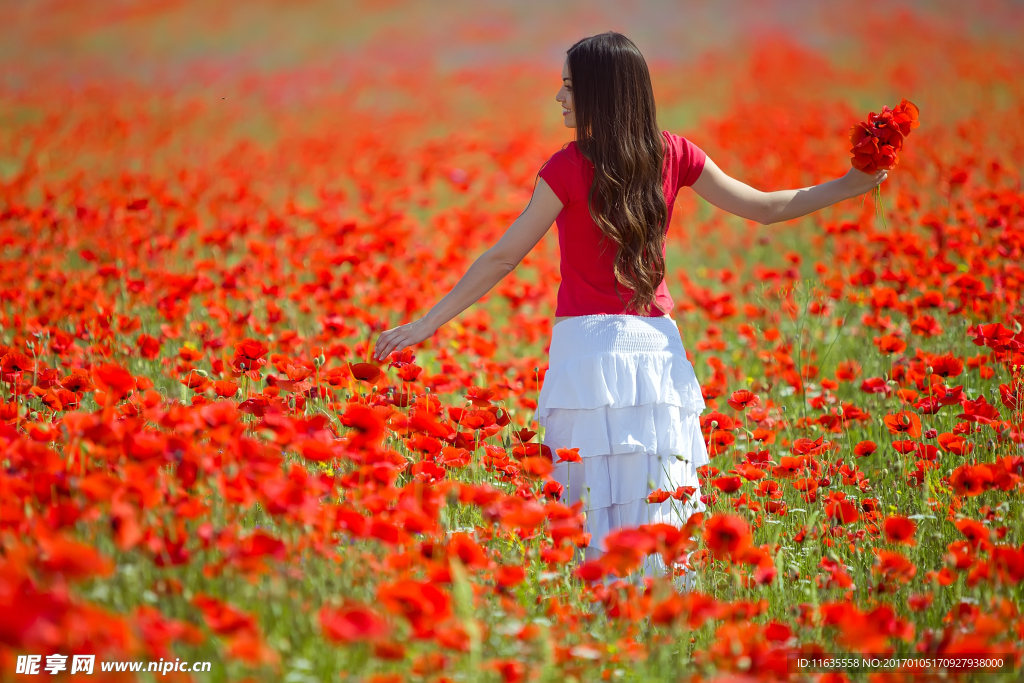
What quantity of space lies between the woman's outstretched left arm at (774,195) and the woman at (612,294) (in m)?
0.02

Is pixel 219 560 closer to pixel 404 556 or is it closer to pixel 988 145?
pixel 404 556

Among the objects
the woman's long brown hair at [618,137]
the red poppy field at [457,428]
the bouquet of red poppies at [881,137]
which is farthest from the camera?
the bouquet of red poppies at [881,137]

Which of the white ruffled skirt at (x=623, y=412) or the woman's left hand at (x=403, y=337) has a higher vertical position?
the woman's left hand at (x=403, y=337)

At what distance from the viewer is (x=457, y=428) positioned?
8.70ft

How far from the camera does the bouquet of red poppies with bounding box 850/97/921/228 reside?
248 centimetres

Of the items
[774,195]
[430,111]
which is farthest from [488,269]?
[430,111]

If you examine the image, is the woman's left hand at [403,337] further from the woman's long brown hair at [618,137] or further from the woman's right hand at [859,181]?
the woman's right hand at [859,181]

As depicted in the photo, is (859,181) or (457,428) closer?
(859,181)

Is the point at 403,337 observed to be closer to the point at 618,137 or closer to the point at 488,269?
the point at 488,269

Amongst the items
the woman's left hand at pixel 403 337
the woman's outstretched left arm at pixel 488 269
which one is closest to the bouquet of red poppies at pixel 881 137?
the woman's outstretched left arm at pixel 488 269

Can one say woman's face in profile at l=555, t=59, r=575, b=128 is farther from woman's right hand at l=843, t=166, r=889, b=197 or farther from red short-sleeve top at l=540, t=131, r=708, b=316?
woman's right hand at l=843, t=166, r=889, b=197

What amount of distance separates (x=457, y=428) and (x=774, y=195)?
A: 1.22 m

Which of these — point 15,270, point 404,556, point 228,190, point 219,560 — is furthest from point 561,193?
point 228,190

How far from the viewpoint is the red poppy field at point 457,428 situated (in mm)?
1566
